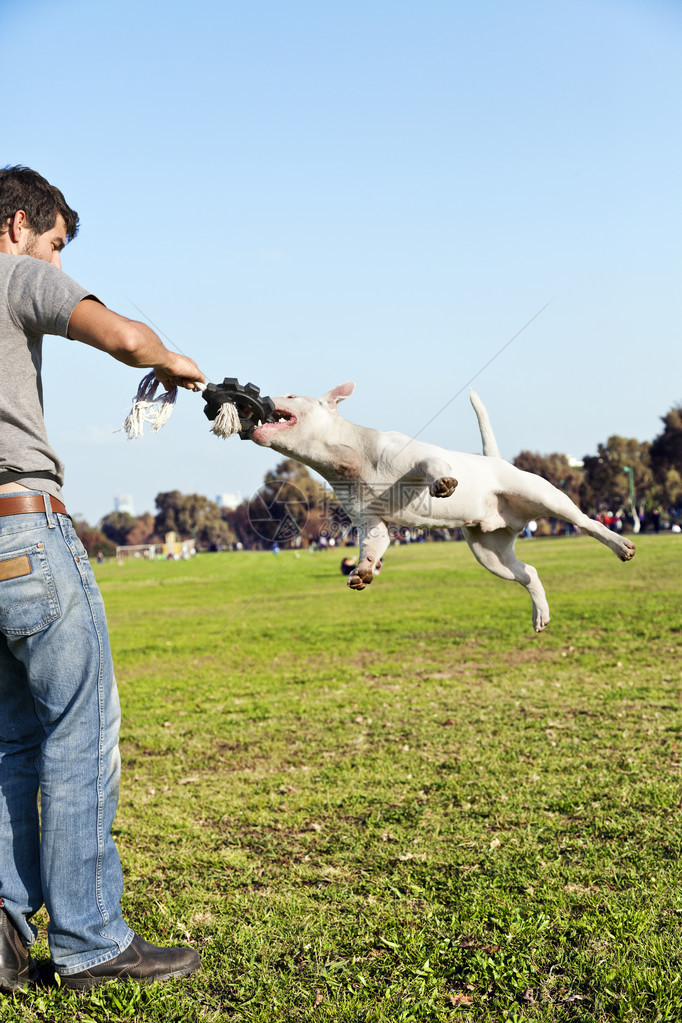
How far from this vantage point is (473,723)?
9.26 metres

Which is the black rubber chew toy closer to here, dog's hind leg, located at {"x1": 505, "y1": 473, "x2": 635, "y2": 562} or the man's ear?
dog's hind leg, located at {"x1": 505, "y1": 473, "x2": 635, "y2": 562}

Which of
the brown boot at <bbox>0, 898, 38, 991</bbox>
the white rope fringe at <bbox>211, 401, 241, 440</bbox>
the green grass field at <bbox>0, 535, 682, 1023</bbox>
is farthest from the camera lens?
the green grass field at <bbox>0, 535, 682, 1023</bbox>

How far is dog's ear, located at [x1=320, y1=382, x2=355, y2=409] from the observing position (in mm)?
2959

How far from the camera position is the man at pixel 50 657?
9.77 feet

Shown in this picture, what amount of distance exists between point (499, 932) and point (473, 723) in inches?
197

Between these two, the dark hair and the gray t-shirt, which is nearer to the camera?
the gray t-shirt

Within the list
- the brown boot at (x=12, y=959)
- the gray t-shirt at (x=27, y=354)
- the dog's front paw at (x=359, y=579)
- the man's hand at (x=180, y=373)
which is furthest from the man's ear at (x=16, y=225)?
the brown boot at (x=12, y=959)

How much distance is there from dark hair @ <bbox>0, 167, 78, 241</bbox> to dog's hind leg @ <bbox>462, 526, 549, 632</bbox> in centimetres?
230

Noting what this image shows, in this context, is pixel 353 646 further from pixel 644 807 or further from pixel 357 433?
pixel 357 433

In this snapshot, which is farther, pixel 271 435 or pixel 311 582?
pixel 311 582

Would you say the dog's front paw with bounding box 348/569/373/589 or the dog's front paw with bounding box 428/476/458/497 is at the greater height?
the dog's front paw with bounding box 428/476/458/497

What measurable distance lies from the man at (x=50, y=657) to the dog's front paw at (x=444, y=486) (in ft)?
3.50

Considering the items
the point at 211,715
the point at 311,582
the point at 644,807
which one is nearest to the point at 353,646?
the point at 211,715

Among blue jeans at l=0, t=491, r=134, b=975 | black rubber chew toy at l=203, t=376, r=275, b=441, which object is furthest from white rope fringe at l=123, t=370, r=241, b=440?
blue jeans at l=0, t=491, r=134, b=975
